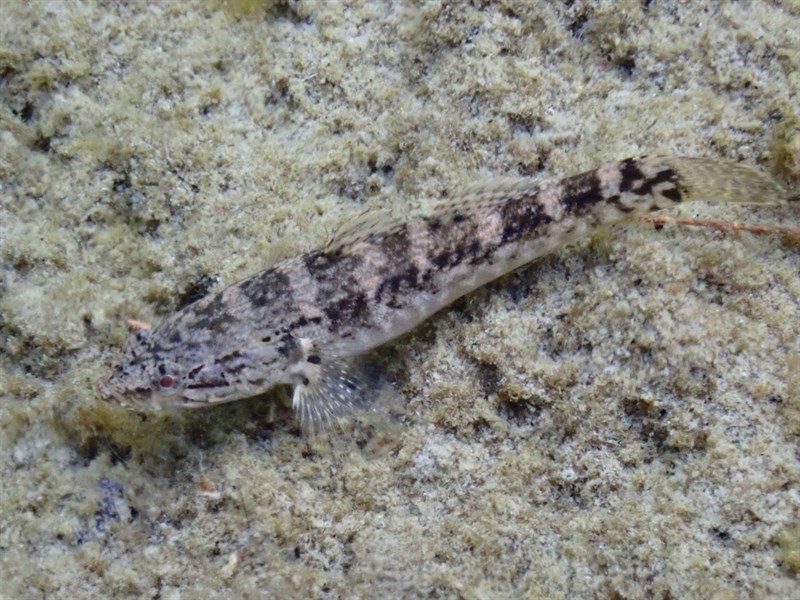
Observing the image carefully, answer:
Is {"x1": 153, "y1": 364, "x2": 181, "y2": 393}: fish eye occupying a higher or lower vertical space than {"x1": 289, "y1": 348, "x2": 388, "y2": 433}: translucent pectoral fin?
higher

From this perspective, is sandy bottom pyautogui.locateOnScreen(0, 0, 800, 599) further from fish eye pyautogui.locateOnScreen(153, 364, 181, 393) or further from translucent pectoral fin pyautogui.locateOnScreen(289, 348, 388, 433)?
fish eye pyautogui.locateOnScreen(153, 364, 181, 393)

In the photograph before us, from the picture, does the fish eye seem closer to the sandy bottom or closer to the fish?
the fish

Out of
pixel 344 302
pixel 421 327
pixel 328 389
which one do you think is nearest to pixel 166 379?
pixel 328 389

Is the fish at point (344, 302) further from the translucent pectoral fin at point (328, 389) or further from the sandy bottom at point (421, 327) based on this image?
the sandy bottom at point (421, 327)

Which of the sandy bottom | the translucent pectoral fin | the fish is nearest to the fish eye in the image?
the fish

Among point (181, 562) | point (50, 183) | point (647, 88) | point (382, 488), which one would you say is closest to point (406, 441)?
point (382, 488)

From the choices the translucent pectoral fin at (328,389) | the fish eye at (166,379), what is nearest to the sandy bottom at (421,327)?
the translucent pectoral fin at (328,389)

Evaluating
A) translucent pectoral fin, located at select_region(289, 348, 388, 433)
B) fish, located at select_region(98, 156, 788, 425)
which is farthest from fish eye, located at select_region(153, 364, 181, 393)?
translucent pectoral fin, located at select_region(289, 348, 388, 433)

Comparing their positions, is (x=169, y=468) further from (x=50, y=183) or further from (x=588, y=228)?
(x=588, y=228)

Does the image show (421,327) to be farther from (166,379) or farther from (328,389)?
(166,379)

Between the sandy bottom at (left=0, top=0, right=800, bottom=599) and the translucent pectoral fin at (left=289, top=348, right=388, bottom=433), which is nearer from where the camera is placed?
the sandy bottom at (left=0, top=0, right=800, bottom=599)
